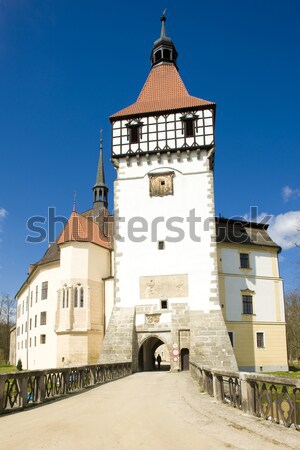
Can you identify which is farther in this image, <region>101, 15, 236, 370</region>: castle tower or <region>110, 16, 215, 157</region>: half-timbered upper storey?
<region>110, 16, 215, 157</region>: half-timbered upper storey

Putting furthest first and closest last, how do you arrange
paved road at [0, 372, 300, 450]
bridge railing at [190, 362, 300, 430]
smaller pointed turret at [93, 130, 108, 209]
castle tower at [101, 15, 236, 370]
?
smaller pointed turret at [93, 130, 108, 209], castle tower at [101, 15, 236, 370], bridge railing at [190, 362, 300, 430], paved road at [0, 372, 300, 450]

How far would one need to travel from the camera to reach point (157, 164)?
27734mm

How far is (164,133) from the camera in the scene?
27812 mm

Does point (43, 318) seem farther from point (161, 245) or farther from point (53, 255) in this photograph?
point (161, 245)

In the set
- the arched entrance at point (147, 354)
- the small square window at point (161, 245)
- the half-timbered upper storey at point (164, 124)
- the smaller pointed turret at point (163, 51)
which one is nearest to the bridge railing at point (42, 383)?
the arched entrance at point (147, 354)

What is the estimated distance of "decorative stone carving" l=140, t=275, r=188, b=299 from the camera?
2533cm

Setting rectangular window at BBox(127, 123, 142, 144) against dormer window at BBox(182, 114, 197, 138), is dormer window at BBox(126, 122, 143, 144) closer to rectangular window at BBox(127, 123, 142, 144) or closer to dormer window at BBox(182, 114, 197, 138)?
rectangular window at BBox(127, 123, 142, 144)

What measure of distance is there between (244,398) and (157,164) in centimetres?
2012

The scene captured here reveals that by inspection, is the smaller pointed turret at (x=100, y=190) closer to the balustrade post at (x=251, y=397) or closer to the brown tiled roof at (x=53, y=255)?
the brown tiled roof at (x=53, y=255)

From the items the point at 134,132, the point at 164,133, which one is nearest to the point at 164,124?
the point at 164,133

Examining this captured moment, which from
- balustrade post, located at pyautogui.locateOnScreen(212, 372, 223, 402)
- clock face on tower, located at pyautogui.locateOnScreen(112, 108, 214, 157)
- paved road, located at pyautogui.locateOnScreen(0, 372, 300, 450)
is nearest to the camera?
paved road, located at pyautogui.locateOnScreen(0, 372, 300, 450)

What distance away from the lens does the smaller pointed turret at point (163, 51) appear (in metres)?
32.9

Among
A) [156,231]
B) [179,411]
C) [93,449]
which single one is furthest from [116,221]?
[93,449]

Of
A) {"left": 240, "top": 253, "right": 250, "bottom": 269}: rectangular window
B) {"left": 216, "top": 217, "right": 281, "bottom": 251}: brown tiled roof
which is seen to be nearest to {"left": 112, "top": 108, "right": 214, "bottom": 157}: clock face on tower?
{"left": 216, "top": 217, "right": 281, "bottom": 251}: brown tiled roof
